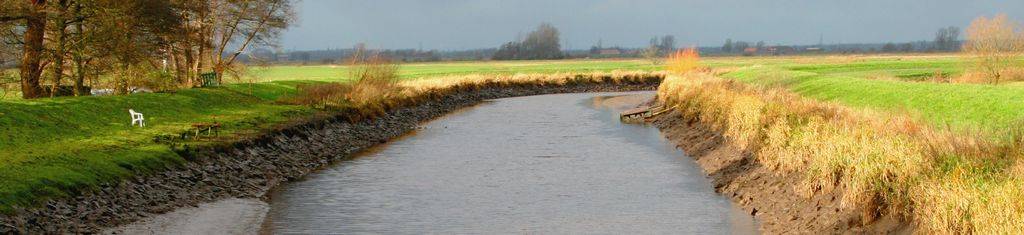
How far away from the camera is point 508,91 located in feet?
272

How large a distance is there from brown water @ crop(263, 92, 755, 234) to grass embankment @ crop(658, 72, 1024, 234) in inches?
73.3

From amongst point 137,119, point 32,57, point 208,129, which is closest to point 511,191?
point 208,129

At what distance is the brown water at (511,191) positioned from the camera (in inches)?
780

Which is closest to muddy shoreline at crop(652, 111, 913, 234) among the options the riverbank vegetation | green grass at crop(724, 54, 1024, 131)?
the riverbank vegetation

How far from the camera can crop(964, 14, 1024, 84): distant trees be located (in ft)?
204

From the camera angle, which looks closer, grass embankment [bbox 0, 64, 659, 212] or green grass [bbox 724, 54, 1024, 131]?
grass embankment [bbox 0, 64, 659, 212]

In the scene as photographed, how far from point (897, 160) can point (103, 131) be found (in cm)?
2001

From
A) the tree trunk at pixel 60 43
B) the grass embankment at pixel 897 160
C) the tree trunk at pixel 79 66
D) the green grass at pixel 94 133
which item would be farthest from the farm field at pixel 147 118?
the tree trunk at pixel 60 43

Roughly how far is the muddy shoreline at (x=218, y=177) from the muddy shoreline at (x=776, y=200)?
35.3ft

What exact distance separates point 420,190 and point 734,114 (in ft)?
39.6

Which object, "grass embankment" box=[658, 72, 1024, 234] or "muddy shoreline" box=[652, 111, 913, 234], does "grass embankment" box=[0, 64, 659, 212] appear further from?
"grass embankment" box=[658, 72, 1024, 234]

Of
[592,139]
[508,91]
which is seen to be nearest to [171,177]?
[592,139]

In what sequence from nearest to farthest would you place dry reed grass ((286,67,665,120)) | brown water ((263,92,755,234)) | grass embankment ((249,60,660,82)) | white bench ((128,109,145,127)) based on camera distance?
brown water ((263,92,755,234))
white bench ((128,109,145,127))
dry reed grass ((286,67,665,120))
grass embankment ((249,60,660,82))

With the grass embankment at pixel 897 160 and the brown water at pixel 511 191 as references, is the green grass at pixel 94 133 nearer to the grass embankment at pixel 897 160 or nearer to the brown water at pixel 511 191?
the brown water at pixel 511 191
